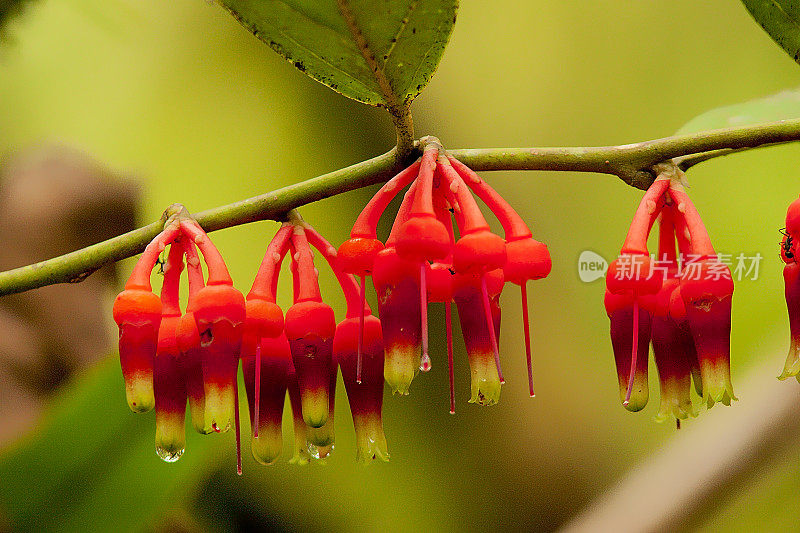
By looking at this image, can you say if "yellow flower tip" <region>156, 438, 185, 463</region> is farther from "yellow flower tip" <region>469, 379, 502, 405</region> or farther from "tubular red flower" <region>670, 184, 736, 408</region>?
"tubular red flower" <region>670, 184, 736, 408</region>

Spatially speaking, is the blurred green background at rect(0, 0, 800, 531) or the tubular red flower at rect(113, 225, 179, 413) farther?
the blurred green background at rect(0, 0, 800, 531)

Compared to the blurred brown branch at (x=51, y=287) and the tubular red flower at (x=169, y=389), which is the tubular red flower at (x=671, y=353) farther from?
the blurred brown branch at (x=51, y=287)

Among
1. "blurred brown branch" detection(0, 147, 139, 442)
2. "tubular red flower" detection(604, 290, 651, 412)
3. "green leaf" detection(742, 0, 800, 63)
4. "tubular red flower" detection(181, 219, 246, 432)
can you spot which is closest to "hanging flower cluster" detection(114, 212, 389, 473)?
"tubular red flower" detection(181, 219, 246, 432)

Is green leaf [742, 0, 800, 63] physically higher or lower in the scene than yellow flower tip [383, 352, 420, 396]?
higher

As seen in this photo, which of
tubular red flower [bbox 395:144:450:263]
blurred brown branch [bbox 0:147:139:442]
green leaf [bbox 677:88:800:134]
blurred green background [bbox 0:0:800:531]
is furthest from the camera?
blurred green background [bbox 0:0:800:531]

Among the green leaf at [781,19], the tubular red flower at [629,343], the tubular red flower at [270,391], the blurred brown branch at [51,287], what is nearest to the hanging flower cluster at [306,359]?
the tubular red flower at [270,391]

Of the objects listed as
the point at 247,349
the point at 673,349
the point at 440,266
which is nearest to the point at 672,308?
the point at 673,349

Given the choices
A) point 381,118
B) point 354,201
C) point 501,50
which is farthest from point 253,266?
point 501,50
